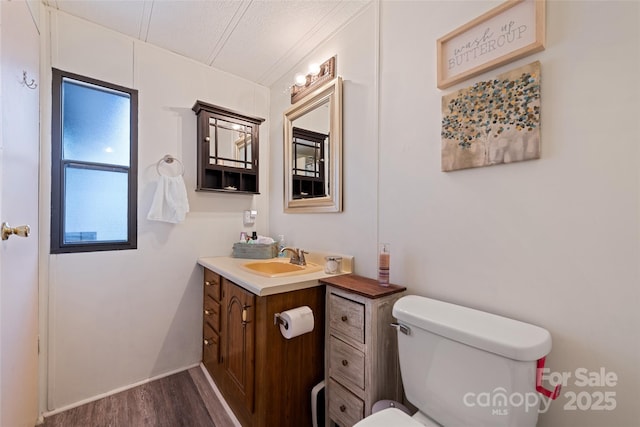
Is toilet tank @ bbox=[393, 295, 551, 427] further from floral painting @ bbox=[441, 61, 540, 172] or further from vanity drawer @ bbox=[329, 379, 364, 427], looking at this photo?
floral painting @ bbox=[441, 61, 540, 172]

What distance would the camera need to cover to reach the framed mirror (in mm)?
1718

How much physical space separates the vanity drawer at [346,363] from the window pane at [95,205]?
5.38ft

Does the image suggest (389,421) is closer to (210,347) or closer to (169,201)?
(210,347)

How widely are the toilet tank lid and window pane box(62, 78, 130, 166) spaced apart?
2.09 meters

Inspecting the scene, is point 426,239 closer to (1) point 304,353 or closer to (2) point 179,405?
(1) point 304,353

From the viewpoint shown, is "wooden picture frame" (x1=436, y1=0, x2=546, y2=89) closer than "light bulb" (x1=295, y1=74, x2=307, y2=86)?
Yes

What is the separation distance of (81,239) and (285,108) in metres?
1.75

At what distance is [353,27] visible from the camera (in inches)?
65.4

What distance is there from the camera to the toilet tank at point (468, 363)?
811mm

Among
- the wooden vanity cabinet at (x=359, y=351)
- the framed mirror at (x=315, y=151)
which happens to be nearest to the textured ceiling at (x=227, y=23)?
the framed mirror at (x=315, y=151)

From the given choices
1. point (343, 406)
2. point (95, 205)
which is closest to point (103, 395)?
point (95, 205)

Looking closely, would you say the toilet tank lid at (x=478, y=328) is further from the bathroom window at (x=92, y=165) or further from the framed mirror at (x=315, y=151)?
the bathroom window at (x=92, y=165)

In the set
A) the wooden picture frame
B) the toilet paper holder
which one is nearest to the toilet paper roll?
the toilet paper holder

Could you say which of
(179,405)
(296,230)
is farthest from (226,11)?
(179,405)
